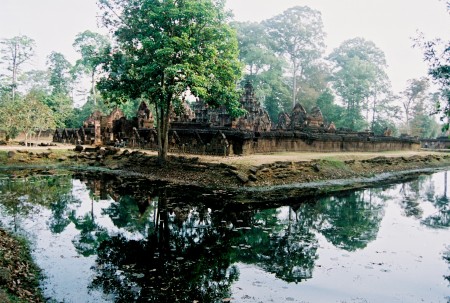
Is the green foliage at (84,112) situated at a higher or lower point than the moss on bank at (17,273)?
higher

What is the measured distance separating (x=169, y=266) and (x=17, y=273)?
329 cm

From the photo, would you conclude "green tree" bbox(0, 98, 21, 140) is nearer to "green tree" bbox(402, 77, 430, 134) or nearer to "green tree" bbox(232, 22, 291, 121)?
"green tree" bbox(232, 22, 291, 121)

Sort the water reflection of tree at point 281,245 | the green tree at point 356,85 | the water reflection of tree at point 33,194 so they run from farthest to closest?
the green tree at point 356,85 < the water reflection of tree at point 33,194 < the water reflection of tree at point 281,245

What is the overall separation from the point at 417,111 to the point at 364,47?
1595 cm

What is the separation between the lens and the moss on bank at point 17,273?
262 inches

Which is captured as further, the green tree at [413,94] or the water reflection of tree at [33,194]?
the green tree at [413,94]

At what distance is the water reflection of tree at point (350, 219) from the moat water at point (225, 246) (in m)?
0.05

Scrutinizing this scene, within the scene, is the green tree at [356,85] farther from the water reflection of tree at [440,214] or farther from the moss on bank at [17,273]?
the moss on bank at [17,273]

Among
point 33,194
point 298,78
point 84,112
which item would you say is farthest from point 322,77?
point 33,194

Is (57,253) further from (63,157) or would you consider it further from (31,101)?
(31,101)

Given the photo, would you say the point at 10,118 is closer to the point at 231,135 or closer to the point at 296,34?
the point at 231,135

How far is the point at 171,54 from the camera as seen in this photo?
21031 millimetres

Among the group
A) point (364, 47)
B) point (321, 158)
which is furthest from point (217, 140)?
point (364, 47)

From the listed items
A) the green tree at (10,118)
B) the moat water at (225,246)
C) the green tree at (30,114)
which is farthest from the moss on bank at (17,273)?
the green tree at (10,118)
